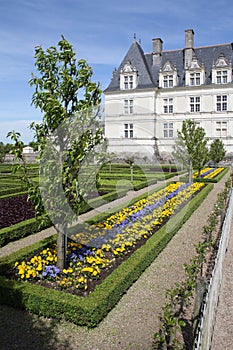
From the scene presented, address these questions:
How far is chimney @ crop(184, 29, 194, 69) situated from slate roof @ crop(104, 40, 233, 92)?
848 millimetres

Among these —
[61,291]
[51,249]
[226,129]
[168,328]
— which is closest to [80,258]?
[51,249]

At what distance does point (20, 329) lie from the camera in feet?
15.0

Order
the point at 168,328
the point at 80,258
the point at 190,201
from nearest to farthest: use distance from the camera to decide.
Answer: the point at 168,328 < the point at 80,258 < the point at 190,201

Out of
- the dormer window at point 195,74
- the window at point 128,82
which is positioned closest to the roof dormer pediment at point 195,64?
the dormer window at point 195,74

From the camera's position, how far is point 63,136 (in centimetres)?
586

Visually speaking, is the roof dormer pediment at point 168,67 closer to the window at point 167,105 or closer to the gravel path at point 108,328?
the window at point 167,105

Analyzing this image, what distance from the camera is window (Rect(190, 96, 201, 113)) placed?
36344 millimetres

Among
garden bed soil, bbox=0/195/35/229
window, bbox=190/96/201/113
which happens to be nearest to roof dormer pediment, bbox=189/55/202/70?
window, bbox=190/96/201/113

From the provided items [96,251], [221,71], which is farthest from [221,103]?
[96,251]

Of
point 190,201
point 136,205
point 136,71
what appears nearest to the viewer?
point 136,205

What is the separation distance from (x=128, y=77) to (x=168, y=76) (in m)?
4.75

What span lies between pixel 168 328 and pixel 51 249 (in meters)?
3.79

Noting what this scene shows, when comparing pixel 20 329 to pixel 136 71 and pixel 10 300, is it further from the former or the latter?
pixel 136 71

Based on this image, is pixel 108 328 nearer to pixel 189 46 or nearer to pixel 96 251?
pixel 96 251
